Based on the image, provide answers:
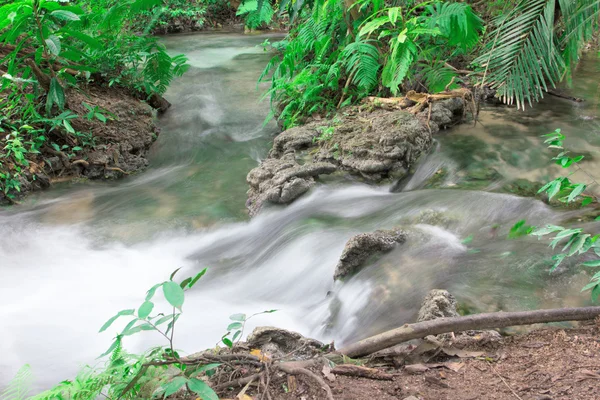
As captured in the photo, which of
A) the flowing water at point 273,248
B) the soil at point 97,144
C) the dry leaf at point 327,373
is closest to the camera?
the dry leaf at point 327,373

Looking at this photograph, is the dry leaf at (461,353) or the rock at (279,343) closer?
the dry leaf at (461,353)

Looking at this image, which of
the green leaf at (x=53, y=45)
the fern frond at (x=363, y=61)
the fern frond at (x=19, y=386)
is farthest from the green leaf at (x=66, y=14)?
the fern frond at (x=19, y=386)

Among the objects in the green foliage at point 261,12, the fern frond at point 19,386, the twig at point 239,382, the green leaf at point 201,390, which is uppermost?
the green foliage at point 261,12

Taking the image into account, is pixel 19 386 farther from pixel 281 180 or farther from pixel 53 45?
pixel 53 45

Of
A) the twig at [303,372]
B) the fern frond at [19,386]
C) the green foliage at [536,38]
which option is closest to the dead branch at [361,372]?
the twig at [303,372]

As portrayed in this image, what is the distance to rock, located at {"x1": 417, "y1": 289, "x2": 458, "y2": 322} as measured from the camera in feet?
8.13

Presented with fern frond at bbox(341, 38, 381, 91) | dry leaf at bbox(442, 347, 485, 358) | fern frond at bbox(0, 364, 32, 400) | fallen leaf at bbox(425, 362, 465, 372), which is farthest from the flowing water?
fern frond at bbox(341, 38, 381, 91)

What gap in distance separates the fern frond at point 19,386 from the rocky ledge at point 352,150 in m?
2.36

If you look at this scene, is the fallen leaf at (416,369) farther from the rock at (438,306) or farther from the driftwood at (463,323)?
the rock at (438,306)

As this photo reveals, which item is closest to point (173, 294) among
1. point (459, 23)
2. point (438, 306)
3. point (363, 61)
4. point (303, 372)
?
point (303, 372)

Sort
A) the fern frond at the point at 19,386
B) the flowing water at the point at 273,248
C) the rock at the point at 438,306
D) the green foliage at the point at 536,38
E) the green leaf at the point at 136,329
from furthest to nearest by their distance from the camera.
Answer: the green foliage at the point at 536,38, the flowing water at the point at 273,248, the rock at the point at 438,306, the fern frond at the point at 19,386, the green leaf at the point at 136,329

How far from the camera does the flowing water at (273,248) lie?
2.97 meters

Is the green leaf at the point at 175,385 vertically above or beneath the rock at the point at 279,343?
above

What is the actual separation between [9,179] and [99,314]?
238 centimetres
